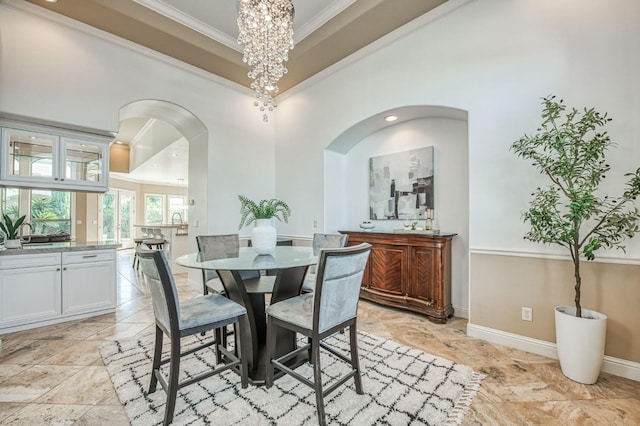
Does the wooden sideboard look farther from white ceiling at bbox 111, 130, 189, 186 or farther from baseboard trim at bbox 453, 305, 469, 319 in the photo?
white ceiling at bbox 111, 130, 189, 186

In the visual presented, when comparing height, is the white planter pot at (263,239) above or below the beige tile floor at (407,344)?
above

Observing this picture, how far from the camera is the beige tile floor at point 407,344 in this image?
5.40 feet

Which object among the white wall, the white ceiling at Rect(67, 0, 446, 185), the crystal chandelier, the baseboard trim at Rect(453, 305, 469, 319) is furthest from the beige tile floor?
the white ceiling at Rect(67, 0, 446, 185)

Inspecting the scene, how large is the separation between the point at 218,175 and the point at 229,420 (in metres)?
3.51

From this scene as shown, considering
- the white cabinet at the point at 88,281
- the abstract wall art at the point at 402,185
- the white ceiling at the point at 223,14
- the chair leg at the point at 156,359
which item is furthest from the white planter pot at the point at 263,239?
the white ceiling at the point at 223,14

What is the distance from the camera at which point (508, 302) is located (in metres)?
2.57

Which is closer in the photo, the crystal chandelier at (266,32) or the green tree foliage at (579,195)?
the green tree foliage at (579,195)

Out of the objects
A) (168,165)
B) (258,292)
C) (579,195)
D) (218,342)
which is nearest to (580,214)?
(579,195)

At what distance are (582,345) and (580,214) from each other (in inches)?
35.8

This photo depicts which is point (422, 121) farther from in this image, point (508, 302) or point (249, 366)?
point (249, 366)

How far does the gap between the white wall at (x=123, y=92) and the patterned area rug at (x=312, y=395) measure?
2.54 meters

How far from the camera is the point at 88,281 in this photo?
328 centimetres

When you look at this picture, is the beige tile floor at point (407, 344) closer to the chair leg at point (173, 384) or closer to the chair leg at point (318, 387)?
the chair leg at point (173, 384)

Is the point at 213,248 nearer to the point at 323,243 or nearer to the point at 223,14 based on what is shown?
the point at 323,243
